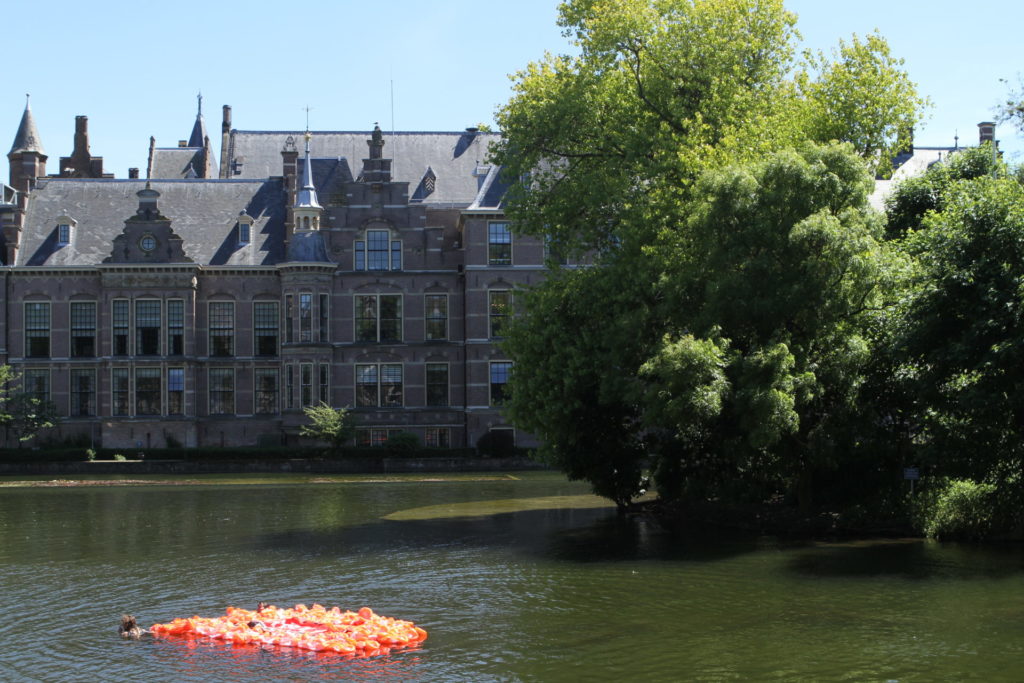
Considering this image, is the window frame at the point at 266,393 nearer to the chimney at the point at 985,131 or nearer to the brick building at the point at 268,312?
the brick building at the point at 268,312

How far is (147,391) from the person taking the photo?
64250 mm

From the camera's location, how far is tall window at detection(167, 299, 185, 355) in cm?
6438

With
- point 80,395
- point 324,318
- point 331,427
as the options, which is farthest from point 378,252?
point 80,395

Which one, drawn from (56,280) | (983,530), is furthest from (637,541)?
(56,280)

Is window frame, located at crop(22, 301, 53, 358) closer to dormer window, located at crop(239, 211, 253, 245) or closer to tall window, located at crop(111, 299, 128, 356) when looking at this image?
tall window, located at crop(111, 299, 128, 356)

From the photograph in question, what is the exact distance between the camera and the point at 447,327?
64438 millimetres

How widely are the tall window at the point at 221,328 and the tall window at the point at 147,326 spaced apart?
9.18 feet

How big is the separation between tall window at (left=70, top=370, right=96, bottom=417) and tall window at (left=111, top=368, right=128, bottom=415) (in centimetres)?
189

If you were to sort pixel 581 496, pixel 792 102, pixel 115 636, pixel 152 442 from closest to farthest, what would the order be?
pixel 115 636, pixel 792 102, pixel 581 496, pixel 152 442

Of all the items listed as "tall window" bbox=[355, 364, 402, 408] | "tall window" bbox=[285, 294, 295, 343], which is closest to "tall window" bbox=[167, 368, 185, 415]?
"tall window" bbox=[285, 294, 295, 343]

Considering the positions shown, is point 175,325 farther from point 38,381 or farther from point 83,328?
point 38,381

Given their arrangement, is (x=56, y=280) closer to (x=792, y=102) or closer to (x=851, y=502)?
(x=792, y=102)

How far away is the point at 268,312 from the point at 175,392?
632cm

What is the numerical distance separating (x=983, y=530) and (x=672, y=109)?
597 inches
